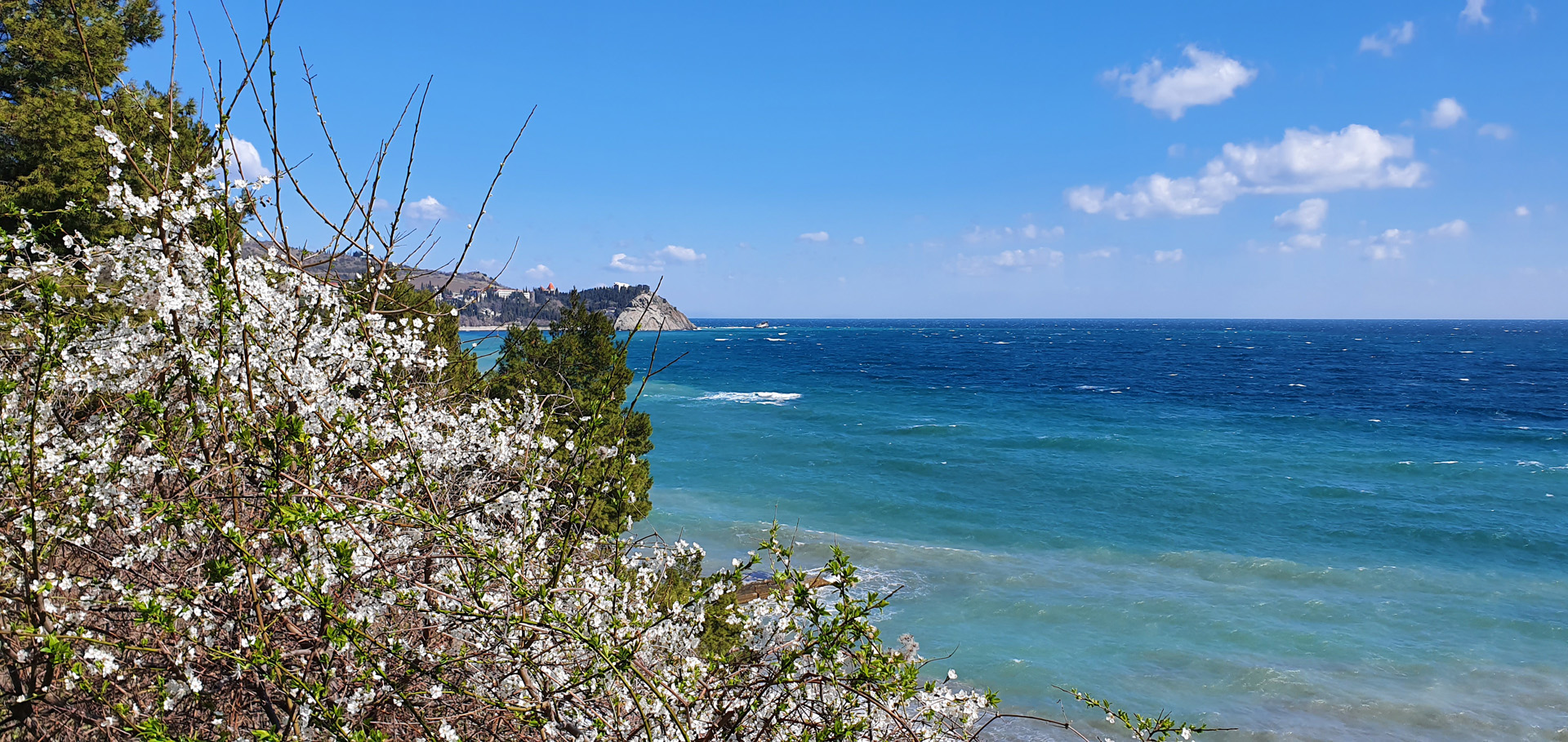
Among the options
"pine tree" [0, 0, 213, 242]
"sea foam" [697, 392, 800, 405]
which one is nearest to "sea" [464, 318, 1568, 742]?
"sea foam" [697, 392, 800, 405]

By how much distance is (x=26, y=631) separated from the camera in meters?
2.07

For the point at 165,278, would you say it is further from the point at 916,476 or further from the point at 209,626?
the point at 916,476

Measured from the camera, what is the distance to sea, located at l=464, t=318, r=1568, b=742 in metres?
12.9

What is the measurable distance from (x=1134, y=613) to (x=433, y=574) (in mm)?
15894

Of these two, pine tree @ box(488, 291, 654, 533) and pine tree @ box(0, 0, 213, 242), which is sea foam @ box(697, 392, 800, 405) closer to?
pine tree @ box(488, 291, 654, 533)

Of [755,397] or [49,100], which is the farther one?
[755,397]

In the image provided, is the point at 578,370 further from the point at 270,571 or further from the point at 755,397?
the point at 755,397

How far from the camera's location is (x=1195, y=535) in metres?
20.9

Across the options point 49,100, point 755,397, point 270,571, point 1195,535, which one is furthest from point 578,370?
point 755,397

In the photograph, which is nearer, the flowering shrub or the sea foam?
the flowering shrub

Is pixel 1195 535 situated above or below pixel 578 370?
below

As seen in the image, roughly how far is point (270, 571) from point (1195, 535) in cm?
2288

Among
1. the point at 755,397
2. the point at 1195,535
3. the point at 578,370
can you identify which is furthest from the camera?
the point at 755,397

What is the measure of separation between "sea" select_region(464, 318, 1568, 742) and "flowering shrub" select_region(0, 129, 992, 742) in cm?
111
